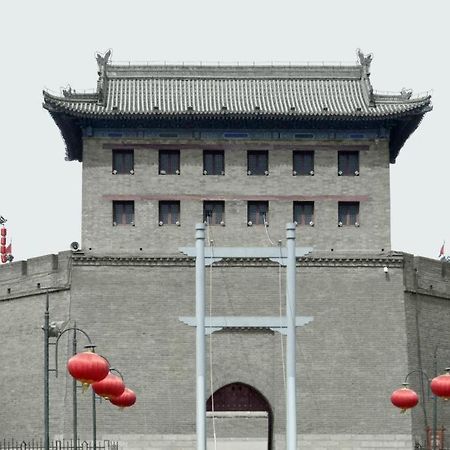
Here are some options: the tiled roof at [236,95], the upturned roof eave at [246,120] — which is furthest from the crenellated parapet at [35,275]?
the tiled roof at [236,95]

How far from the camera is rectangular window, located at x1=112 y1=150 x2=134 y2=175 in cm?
4131

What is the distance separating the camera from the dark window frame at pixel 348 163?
41.7m

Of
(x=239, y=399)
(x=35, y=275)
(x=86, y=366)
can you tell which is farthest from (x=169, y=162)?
(x=86, y=366)

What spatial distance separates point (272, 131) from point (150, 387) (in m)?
9.26

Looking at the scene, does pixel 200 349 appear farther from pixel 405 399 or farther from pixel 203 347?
pixel 405 399

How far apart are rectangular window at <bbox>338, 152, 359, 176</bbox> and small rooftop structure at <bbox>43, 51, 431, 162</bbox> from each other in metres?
0.99

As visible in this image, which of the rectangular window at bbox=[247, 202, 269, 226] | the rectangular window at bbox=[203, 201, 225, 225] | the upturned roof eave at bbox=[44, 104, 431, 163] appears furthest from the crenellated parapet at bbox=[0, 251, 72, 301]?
the rectangular window at bbox=[247, 202, 269, 226]

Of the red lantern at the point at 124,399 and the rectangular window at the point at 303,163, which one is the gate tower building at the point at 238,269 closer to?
the rectangular window at the point at 303,163

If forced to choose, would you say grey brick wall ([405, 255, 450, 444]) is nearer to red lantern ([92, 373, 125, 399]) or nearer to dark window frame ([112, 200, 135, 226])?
dark window frame ([112, 200, 135, 226])

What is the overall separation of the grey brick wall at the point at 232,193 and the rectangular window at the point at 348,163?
0.19 metres

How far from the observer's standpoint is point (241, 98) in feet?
140

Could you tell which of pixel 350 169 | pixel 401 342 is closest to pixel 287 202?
pixel 350 169

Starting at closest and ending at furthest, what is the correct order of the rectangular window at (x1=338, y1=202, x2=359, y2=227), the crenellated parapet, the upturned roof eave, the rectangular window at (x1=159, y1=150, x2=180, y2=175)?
the crenellated parapet, the upturned roof eave, the rectangular window at (x1=338, y1=202, x2=359, y2=227), the rectangular window at (x1=159, y1=150, x2=180, y2=175)

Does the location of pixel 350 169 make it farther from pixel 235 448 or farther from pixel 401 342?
pixel 235 448
